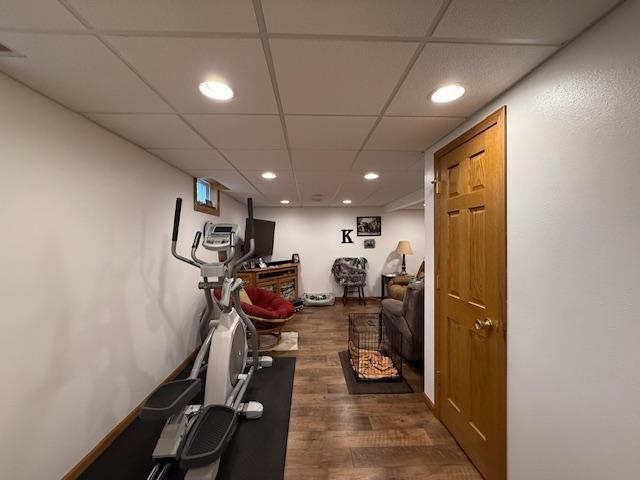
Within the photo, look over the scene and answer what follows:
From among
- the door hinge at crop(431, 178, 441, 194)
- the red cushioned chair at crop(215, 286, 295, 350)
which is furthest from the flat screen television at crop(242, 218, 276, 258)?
the door hinge at crop(431, 178, 441, 194)

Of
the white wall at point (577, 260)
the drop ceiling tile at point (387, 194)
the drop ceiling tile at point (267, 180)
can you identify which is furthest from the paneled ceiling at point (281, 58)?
the drop ceiling tile at point (387, 194)

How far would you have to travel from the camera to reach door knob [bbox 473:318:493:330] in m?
1.38

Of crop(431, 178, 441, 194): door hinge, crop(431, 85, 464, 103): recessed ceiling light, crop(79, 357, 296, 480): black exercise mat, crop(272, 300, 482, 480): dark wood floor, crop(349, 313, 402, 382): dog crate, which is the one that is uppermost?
crop(431, 85, 464, 103): recessed ceiling light

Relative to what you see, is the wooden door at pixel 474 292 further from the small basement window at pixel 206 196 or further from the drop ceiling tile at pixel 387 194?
the small basement window at pixel 206 196

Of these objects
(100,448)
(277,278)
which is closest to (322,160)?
(100,448)

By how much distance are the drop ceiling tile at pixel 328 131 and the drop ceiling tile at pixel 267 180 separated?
87cm

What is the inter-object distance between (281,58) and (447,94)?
0.92m

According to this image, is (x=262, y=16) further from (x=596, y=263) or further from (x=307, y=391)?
(x=307, y=391)

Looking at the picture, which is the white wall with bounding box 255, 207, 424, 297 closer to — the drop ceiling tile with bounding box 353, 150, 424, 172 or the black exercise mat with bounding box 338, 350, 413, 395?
the drop ceiling tile with bounding box 353, 150, 424, 172

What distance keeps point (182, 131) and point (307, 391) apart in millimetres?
2563

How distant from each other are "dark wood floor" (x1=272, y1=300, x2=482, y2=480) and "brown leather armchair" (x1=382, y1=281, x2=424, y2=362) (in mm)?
248

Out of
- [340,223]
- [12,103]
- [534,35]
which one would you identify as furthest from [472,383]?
[340,223]

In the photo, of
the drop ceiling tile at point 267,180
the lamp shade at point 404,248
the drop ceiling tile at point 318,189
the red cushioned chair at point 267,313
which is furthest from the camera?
the lamp shade at point 404,248

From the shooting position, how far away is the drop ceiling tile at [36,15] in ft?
2.60
